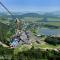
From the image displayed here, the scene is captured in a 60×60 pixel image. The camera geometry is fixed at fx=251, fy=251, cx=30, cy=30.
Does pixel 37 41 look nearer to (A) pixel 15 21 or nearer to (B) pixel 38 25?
(A) pixel 15 21

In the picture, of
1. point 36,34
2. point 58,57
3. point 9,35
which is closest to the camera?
point 58,57

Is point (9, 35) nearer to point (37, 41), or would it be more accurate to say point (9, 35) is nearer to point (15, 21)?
point (37, 41)

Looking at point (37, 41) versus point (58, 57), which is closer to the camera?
point (58, 57)

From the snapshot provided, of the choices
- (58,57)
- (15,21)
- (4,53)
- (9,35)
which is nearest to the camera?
(4,53)

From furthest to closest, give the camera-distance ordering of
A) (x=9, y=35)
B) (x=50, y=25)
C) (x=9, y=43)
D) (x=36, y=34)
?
(x=50, y=25), (x=36, y=34), (x=9, y=35), (x=9, y=43)

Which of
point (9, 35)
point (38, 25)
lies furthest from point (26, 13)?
point (9, 35)

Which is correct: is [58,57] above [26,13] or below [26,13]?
below

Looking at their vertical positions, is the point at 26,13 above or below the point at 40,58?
above

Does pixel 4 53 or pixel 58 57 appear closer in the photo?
pixel 4 53

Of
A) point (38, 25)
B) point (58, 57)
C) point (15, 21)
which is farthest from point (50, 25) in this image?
point (58, 57)
